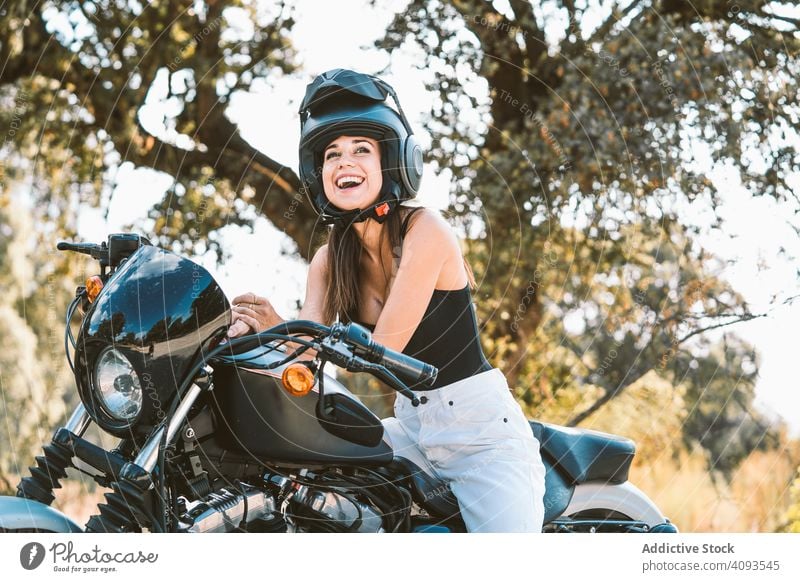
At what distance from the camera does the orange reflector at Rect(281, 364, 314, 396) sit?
2.62m

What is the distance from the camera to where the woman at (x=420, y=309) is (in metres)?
3.29

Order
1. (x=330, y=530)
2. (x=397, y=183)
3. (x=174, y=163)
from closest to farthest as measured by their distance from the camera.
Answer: (x=330, y=530), (x=397, y=183), (x=174, y=163)

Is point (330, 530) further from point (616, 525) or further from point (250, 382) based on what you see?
point (616, 525)

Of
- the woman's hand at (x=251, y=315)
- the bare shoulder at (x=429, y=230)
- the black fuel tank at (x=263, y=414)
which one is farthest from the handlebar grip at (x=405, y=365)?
the bare shoulder at (x=429, y=230)

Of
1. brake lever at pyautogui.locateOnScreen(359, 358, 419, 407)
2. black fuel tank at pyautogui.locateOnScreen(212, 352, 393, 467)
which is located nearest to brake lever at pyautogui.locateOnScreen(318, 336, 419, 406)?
brake lever at pyautogui.locateOnScreen(359, 358, 419, 407)

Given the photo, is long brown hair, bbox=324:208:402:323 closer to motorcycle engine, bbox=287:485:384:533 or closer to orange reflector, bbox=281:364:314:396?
motorcycle engine, bbox=287:485:384:533

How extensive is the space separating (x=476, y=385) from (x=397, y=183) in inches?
32.2

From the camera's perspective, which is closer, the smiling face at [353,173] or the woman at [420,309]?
the woman at [420,309]

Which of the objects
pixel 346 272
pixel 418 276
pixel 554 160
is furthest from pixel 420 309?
pixel 554 160

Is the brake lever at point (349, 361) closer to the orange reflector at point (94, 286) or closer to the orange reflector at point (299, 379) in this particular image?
the orange reflector at point (299, 379)

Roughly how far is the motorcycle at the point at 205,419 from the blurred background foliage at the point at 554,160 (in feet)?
14.1

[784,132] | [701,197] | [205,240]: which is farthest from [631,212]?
[205,240]
